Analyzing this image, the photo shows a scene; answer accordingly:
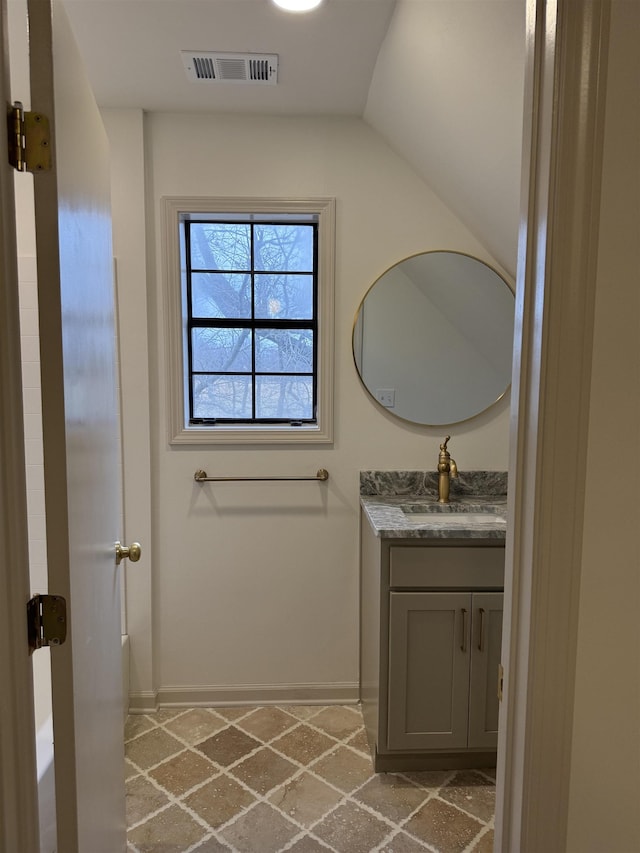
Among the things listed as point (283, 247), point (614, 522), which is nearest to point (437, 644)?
point (614, 522)

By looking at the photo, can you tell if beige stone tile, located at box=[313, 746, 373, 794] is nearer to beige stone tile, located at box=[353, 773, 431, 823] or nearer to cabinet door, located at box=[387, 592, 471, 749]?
beige stone tile, located at box=[353, 773, 431, 823]

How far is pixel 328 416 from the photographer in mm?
2484

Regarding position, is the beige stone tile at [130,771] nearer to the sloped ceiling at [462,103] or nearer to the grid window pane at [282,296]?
the grid window pane at [282,296]

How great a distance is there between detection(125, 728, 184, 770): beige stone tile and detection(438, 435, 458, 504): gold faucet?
1.45 meters

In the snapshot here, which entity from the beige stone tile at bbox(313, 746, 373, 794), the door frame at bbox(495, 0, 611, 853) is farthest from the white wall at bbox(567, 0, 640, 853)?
the beige stone tile at bbox(313, 746, 373, 794)

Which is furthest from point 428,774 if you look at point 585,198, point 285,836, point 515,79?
point 515,79

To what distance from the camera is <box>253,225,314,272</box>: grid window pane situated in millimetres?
2551

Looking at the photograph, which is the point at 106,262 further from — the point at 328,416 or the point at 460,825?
the point at 460,825

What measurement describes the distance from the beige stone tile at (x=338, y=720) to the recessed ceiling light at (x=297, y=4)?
8.35 feet

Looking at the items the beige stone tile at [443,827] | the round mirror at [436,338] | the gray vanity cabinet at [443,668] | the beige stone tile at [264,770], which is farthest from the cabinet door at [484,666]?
the round mirror at [436,338]

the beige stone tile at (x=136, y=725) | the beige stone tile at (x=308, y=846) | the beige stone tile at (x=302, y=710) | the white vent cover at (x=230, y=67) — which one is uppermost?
the white vent cover at (x=230, y=67)

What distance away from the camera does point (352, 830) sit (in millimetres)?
1854

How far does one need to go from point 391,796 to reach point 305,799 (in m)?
0.30

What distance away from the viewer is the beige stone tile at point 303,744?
7.29 feet
